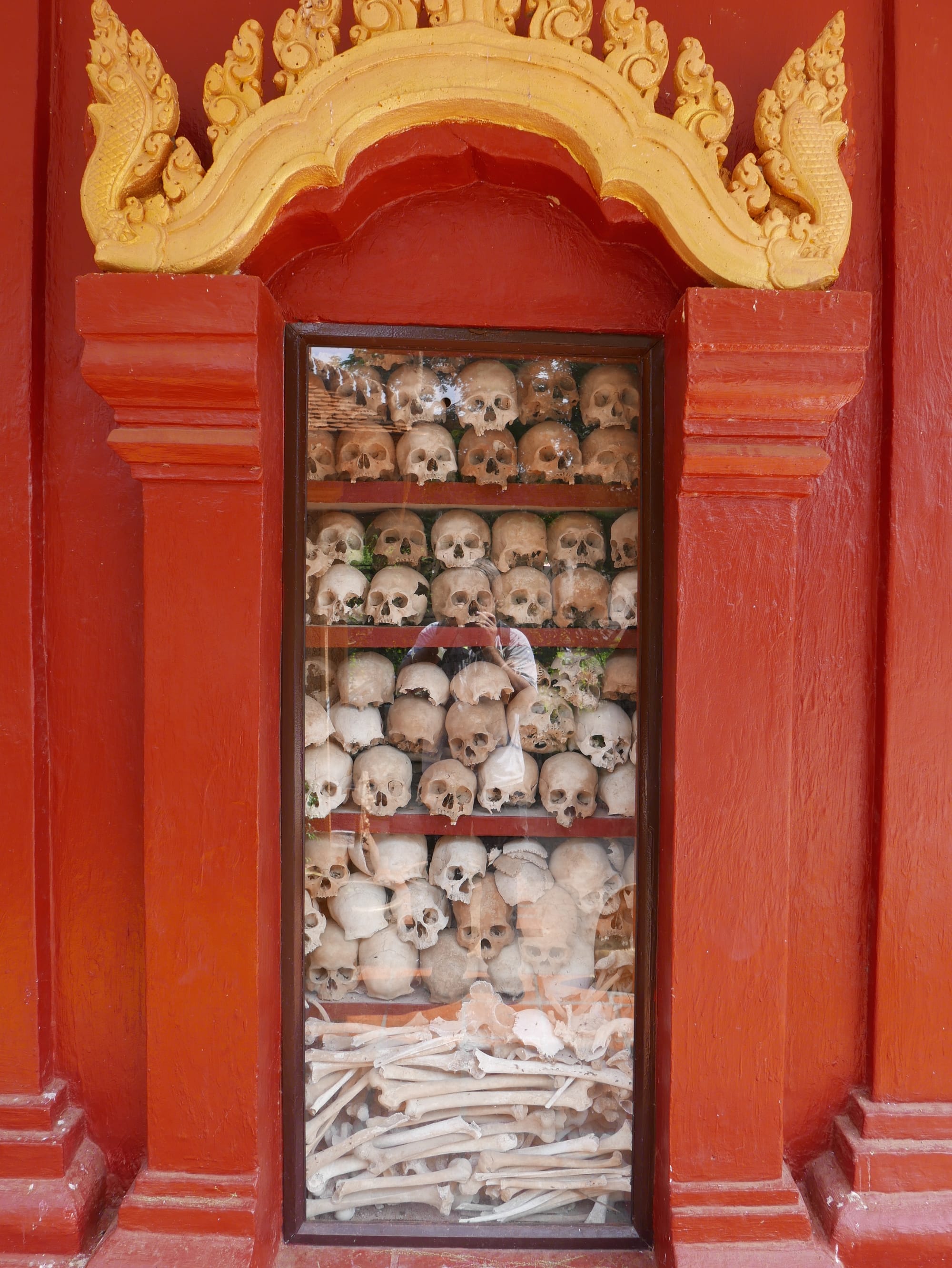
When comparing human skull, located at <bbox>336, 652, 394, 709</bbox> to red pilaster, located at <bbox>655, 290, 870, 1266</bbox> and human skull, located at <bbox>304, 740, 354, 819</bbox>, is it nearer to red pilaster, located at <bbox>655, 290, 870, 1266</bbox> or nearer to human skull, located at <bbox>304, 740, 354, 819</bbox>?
human skull, located at <bbox>304, 740, 354, 819</bbox>

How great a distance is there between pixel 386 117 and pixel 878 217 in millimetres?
1322

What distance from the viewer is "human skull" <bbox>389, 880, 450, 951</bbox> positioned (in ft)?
8.59

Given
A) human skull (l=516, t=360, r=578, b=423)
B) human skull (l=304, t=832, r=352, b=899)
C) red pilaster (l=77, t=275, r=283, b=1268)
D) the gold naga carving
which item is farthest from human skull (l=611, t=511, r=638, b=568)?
human skull (l=304, t=832, r=352, b=899)

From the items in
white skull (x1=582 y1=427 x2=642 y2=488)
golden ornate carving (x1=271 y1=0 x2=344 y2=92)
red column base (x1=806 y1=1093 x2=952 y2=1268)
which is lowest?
red column base (x1=806 y1=1093 x2=952 y2=1268)

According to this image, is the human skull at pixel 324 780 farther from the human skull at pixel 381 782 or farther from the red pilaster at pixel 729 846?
the red pilaster at pixel 729 846

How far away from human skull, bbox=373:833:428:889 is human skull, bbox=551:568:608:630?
2.60ft

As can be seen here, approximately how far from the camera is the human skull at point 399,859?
8.52ft

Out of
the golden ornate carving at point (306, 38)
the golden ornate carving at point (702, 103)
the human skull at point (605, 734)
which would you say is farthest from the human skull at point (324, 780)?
the golden ornate carving at point (702, 103)

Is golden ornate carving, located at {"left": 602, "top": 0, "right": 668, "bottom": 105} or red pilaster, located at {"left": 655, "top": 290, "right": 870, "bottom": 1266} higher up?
golden ornate carving, located at {"left": 602, "top": 0, "right": 668, "bottom": 105}

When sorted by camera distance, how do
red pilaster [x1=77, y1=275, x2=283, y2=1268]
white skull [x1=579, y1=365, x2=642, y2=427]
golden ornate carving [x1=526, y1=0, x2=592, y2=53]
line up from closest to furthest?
golden ornate carving [x1=526, y1=0, x2=592, y2=53] < red pilaster [x1=77, y1=275, x2=283, y2=1268] < white skull [x1=579, y1=365, x2=642, y2=427]

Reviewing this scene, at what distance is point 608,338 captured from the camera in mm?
2369

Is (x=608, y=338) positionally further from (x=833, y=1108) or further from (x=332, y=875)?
(x=833, y=1108)

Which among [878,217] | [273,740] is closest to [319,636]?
[273,740]

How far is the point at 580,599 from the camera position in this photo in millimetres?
2600
